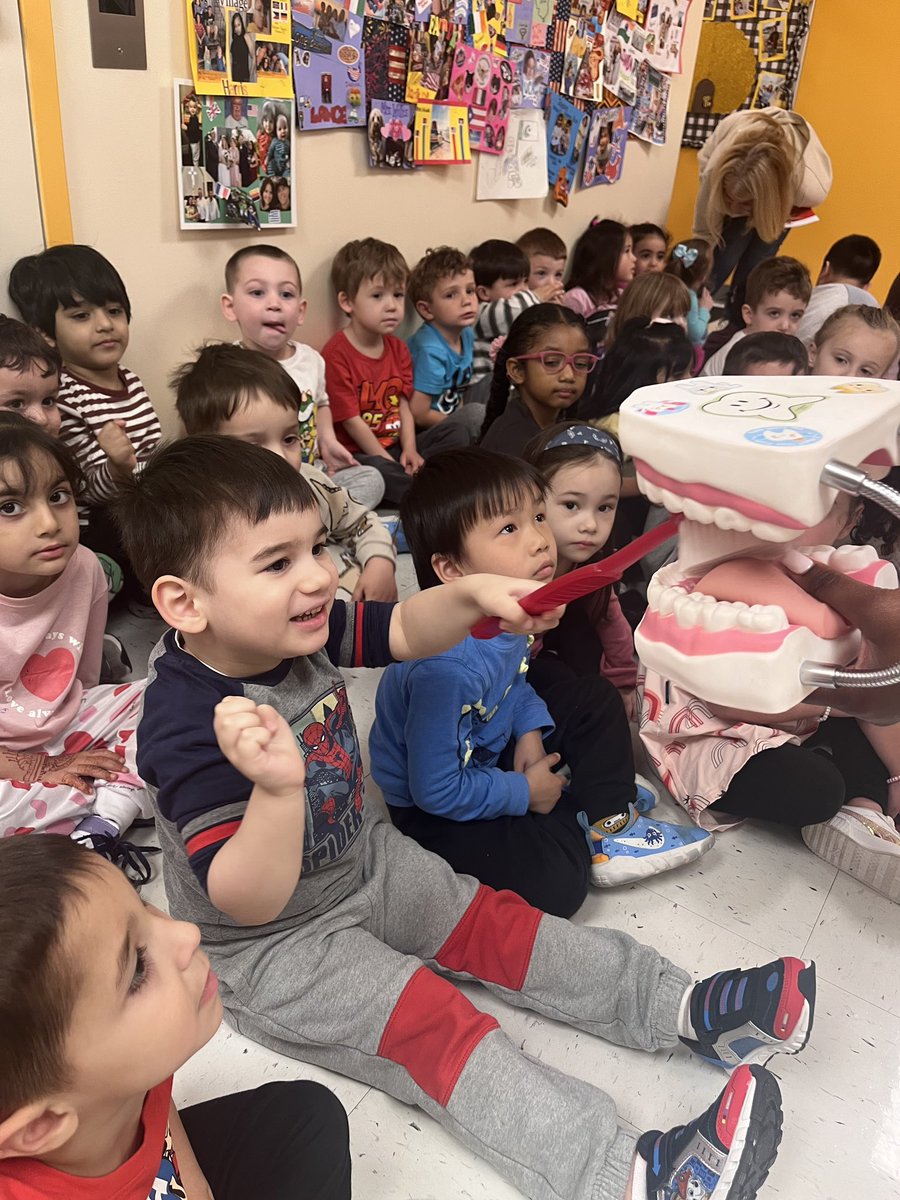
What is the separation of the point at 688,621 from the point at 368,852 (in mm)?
544

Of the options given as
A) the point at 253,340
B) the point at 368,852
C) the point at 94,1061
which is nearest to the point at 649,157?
the point at 253,340

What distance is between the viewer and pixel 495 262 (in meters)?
2.48

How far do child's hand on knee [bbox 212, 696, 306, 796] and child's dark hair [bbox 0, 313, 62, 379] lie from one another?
0.96 meters

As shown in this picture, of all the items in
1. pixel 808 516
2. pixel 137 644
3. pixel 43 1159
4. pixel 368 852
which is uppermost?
pixel 808 516

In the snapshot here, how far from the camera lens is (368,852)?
0.93 meters

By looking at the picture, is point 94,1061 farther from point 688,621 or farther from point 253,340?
point 253,340

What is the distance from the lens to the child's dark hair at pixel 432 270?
A: 2.29 meters

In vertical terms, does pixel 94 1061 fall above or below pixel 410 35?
below

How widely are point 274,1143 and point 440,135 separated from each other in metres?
2.24

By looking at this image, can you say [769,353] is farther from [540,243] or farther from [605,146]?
[605,146]

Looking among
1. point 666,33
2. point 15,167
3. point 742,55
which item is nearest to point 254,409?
point 15,167

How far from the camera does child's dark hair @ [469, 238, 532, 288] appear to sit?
2484 mm

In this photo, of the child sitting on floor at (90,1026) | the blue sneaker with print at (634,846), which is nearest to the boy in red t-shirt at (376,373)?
the blue sneaker with print at (634,846)

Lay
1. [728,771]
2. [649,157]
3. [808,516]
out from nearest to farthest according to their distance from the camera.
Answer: [808,516] < [728,771] < [649,157]
